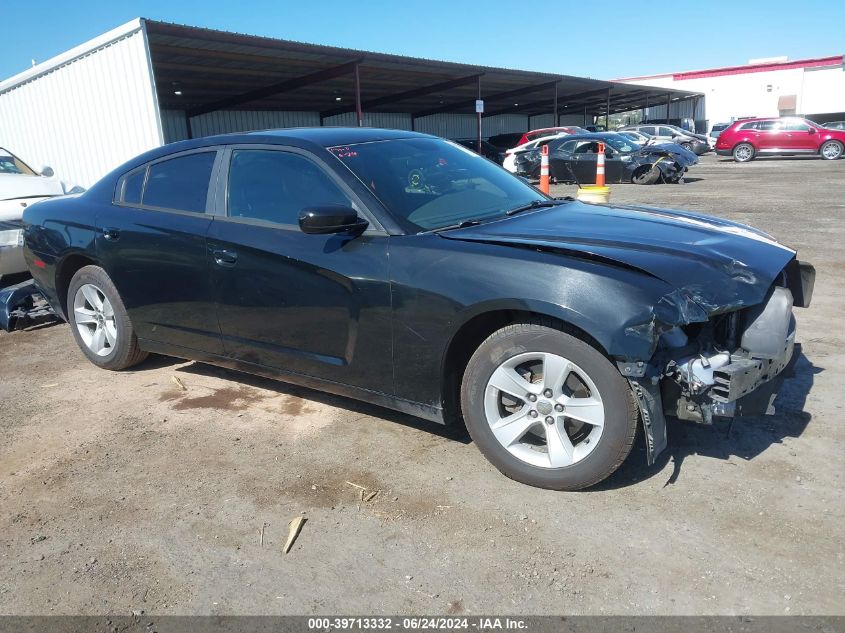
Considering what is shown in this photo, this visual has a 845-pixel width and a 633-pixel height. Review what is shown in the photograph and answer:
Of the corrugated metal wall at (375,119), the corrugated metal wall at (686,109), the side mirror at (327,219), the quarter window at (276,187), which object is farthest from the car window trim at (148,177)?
the corrugated metal wall at (686,109)

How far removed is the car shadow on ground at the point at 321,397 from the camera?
355 centimetres

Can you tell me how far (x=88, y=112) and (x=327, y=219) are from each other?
11500 mm

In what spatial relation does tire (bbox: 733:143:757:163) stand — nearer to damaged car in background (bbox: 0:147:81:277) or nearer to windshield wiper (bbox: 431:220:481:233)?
damaged car in background (bbox: 0:147:81:277)

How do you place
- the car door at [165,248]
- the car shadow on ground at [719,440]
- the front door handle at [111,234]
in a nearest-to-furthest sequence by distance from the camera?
the car shadow on ground at [719,440] < the car door at [165,248] < the front door handle at [111,234]

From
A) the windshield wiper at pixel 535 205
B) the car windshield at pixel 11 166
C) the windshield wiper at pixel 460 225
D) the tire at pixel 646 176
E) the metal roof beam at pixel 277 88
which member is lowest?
the tire at pixel 646 176

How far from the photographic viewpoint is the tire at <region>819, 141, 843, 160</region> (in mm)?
24203

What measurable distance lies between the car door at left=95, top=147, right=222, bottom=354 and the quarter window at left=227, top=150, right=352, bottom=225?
0.21 m

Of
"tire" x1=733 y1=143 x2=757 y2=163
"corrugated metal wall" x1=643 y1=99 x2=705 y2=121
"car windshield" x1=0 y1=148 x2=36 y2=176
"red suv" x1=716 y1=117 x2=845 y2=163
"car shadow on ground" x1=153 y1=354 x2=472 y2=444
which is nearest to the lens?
"car shadow on ground" x1=153 y1=354 x2=472 y2=444

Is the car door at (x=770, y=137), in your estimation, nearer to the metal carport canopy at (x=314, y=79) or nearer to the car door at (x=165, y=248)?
the metal carport canopy at (x=314, y=79)

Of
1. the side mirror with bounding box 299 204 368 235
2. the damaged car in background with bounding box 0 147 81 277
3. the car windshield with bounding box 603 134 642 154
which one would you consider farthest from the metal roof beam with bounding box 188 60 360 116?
the side mirror with bounding box 299 204 368 235

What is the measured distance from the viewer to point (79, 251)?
450 cm

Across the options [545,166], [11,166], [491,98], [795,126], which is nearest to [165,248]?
[11,166]

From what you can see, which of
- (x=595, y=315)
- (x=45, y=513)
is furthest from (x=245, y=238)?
(x=595, y=315)

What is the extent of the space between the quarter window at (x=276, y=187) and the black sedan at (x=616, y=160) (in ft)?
49.1
